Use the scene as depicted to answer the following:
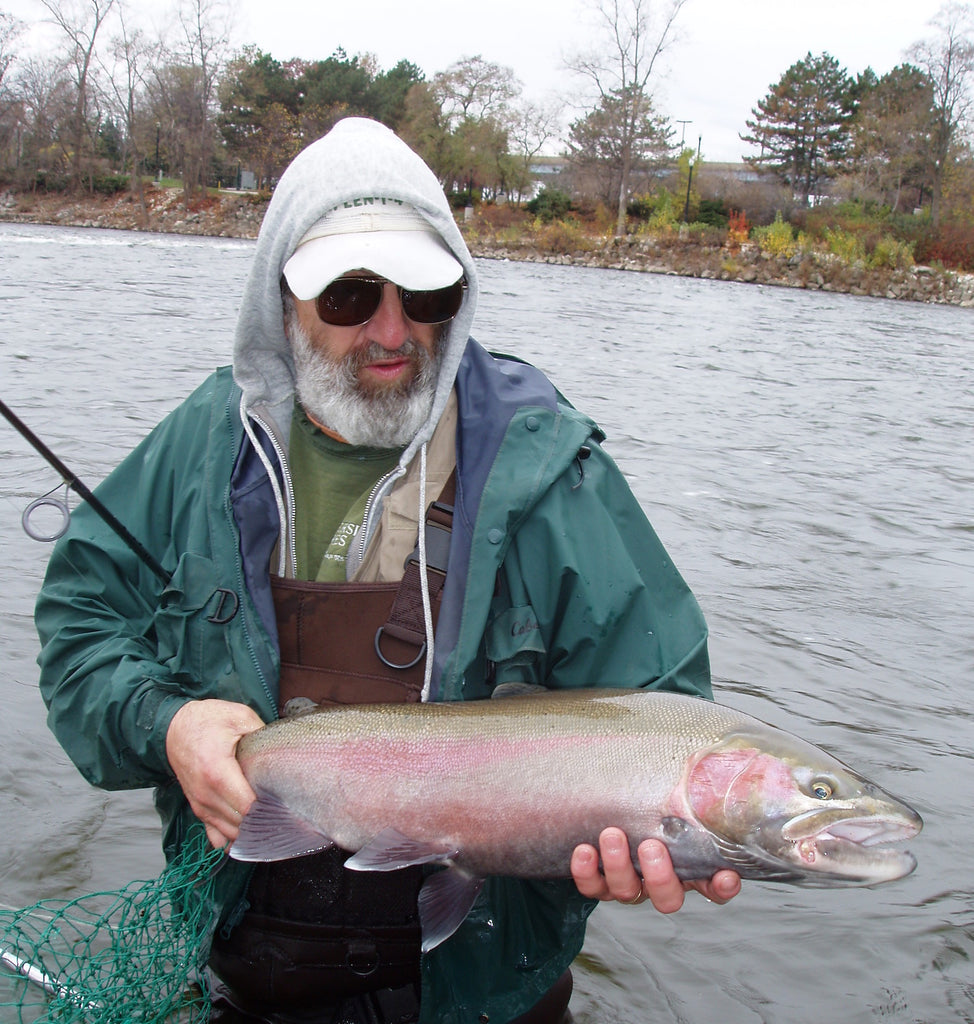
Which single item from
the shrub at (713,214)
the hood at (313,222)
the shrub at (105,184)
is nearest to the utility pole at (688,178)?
the shrub at (713,214)

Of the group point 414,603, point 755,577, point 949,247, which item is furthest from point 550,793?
point 949,247

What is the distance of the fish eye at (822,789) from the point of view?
6.32ft

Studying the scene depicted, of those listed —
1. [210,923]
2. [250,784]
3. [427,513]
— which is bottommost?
[210,923]

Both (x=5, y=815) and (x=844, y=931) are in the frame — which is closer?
(x=844, y=931)

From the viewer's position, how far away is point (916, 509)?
8.87m

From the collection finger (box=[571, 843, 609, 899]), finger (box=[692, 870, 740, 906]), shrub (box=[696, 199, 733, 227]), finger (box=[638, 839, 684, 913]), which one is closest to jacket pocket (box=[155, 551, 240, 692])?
finger (box=[571, 843, 609, 899])

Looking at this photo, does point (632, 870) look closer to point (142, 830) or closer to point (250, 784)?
point (250, 784)

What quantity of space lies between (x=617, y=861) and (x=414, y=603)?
2.40ft

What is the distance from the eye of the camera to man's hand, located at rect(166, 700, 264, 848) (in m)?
2.16

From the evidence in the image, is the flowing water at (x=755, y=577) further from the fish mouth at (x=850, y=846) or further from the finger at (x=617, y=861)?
the fish mouth at (x=850, y=846)

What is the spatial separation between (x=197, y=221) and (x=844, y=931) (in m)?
55.4

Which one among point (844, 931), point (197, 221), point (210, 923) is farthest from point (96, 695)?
point (197, 221)

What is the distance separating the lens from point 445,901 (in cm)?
209

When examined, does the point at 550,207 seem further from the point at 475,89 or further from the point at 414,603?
the point at 414,603
